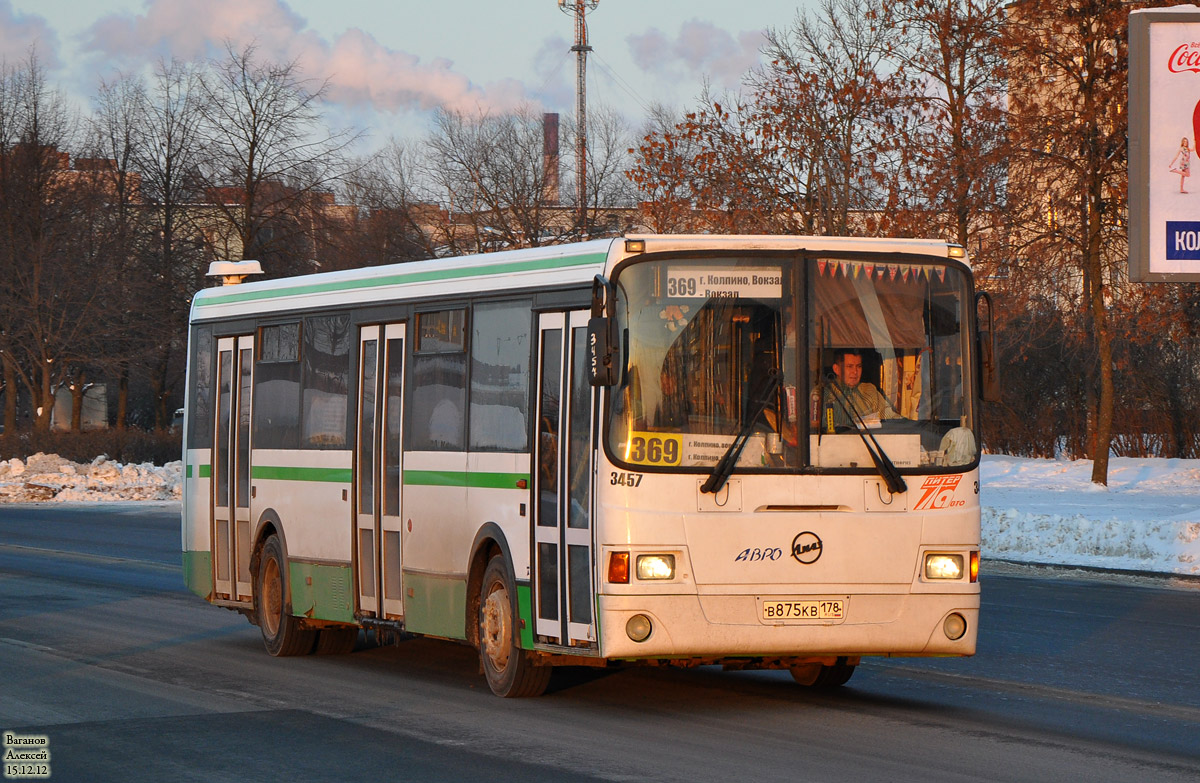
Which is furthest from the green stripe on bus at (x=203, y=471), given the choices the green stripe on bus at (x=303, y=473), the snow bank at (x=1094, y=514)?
the snow bank at (x=1094, y=514)

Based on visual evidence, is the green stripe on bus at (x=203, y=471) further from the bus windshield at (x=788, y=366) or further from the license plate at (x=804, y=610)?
the license plate at (x=804, y=610)

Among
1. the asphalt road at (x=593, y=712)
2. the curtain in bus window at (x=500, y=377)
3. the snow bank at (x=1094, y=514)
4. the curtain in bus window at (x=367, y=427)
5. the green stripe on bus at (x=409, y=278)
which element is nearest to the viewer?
the asphalt road at (x=593, y=712)

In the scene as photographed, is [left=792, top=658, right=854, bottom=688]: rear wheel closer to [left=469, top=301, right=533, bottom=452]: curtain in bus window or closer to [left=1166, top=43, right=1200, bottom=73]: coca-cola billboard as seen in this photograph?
[left=469, top=301, right=533, bottom=452]: curtain in bus window

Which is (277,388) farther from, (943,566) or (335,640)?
(943,566)

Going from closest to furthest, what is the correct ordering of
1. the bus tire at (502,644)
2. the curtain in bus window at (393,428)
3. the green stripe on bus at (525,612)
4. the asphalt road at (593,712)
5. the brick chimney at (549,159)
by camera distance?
1. the asphalt road at (593,712)
2. the green stripe on bus at (525,612)
3. the bus tire at (502,644)
4. the curtain in bus window at (393,428)
5. the brick chimney at (549,159)

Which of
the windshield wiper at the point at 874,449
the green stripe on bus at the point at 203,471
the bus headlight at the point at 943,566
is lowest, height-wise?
the bus headlight at the point at 943,566

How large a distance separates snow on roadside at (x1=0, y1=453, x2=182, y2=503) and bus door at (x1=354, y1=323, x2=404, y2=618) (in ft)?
94.0

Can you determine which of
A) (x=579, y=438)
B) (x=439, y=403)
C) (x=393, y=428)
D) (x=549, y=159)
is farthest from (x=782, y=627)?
(x=549, y=159)

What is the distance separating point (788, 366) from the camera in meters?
9.92

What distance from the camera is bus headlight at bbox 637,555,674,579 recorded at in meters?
9.60

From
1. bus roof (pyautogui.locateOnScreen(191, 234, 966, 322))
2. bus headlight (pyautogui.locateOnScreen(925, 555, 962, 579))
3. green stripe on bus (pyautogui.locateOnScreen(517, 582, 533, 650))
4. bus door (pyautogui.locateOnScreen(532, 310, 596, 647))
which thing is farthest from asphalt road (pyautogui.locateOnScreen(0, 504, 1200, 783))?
bus roof (pyautogui.locateOnScreen(191, 234, 966, 322))

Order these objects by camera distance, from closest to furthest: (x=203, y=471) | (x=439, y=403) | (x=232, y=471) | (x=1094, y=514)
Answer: (x=439, y=403) → (x=232, y=471) → (x=203, y=471) → (x=1094, y=514)

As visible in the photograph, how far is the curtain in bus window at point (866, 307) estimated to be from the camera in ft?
32.9

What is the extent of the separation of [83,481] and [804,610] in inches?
1357
